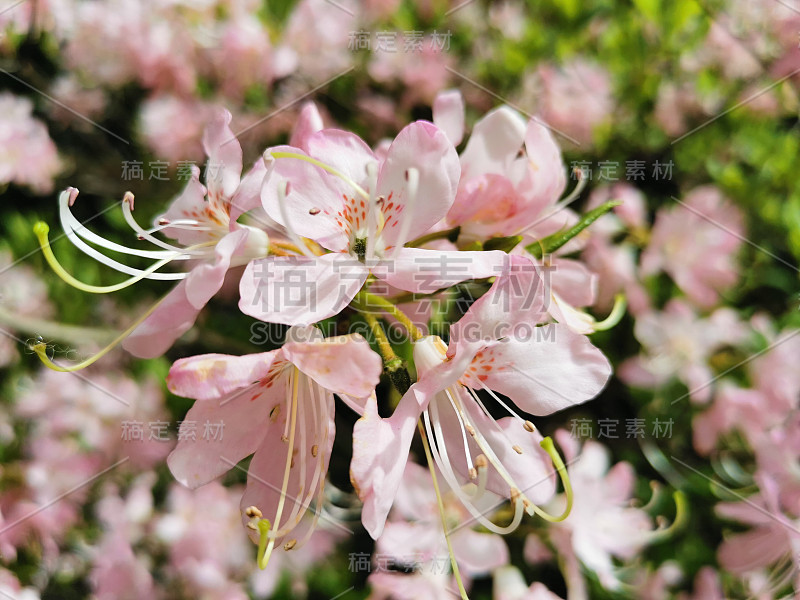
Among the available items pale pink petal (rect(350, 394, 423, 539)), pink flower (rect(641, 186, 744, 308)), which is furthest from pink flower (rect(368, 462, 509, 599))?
pink flower (rect(641, 186, 744, 308))

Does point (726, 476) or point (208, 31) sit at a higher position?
point (208, 31)

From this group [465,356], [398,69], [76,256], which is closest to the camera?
[465,356]

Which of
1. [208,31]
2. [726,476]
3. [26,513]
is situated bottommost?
[26,513]

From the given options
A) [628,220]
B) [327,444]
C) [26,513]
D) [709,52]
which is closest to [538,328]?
[327,444]

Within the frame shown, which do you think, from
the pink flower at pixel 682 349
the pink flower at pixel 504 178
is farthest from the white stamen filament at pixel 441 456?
the pink flower at pixel 682 349

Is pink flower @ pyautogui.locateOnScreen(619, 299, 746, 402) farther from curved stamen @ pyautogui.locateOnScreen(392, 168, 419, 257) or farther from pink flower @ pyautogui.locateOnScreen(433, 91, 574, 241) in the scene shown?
curved stamen @ pyautogui.locateOnScreen(392, 168, 419, 257)

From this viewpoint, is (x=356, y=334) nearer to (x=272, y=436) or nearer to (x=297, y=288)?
(x=297, y=288)

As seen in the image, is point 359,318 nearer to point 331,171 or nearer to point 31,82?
point 331,171
